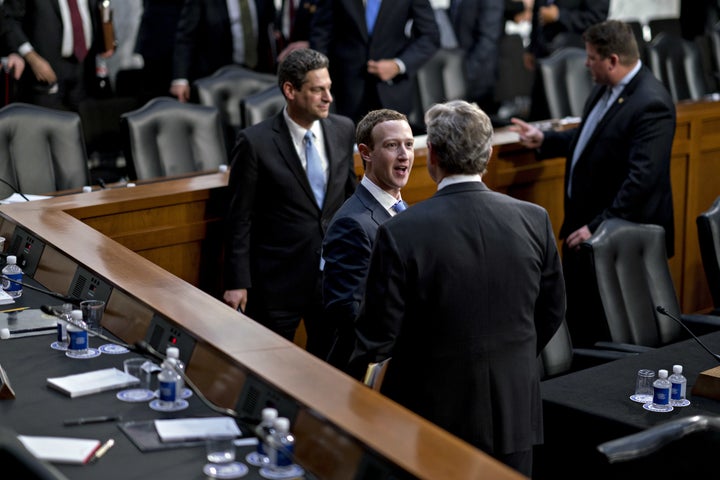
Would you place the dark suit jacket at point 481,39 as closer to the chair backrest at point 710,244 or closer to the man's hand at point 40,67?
the man's hand at point 40,67

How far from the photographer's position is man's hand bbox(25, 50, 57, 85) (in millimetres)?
5898

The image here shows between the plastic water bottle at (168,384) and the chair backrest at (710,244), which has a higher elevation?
the plastic water bottle at (168,384)

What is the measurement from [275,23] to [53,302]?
3780 mm

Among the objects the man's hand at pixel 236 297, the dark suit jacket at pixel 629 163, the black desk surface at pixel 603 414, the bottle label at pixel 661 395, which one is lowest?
the black desk surface at pixel 603 414

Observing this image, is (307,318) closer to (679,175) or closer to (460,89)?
(679,175)

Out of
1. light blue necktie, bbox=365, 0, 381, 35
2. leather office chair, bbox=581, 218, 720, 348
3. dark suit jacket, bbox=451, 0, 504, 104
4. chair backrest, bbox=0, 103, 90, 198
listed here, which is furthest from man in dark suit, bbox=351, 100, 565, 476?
dark suit jacket, bbox=451, 0, 504, 104

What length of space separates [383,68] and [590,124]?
1.26m

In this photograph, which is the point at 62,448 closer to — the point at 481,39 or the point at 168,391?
the point at 168,391

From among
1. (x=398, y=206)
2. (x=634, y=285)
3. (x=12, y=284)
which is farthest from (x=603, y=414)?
(x=12, y=284)

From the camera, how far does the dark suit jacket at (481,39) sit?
24.9 feet

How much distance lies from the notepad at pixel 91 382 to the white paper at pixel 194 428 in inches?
10.7

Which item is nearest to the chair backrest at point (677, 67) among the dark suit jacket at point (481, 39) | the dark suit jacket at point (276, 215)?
the dark suit jacket at point (481, 39)

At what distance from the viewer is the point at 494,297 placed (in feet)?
8.53

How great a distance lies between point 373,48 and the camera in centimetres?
574
